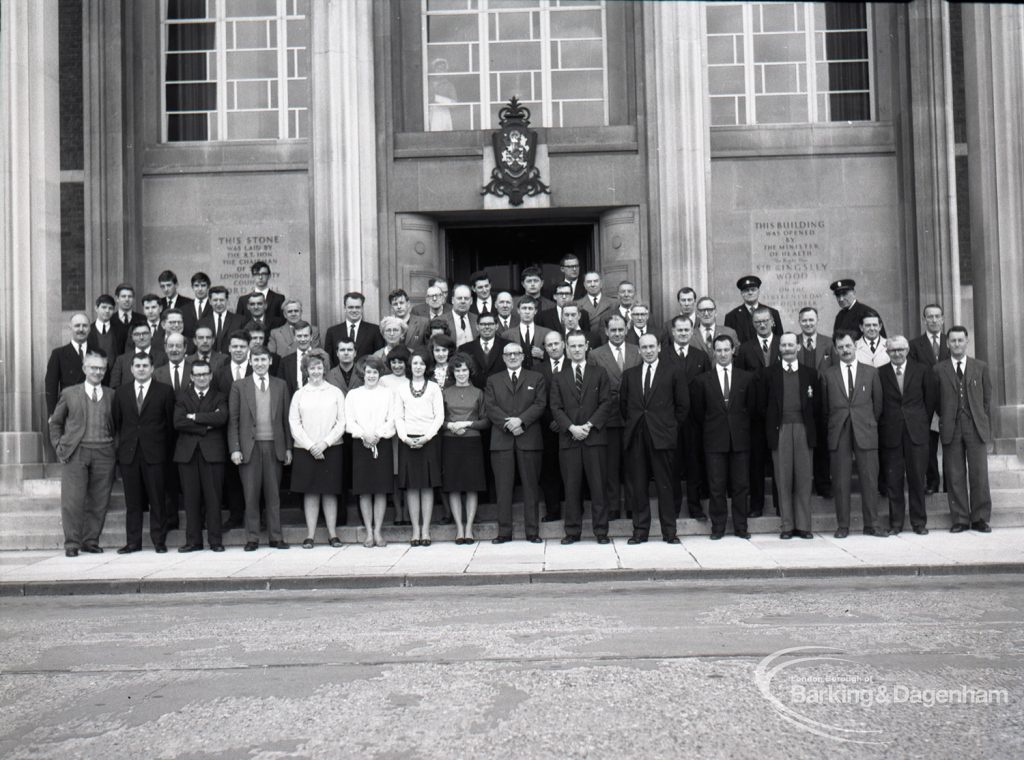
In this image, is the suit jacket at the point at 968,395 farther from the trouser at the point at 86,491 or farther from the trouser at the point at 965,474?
the trouser at the point at 86,491

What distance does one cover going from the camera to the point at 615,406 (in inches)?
470

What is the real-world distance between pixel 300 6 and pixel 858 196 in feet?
30.1

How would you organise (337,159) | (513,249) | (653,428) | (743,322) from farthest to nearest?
1. (513,249)
2. (337,159)
3. (743,322)
4. (653,428)

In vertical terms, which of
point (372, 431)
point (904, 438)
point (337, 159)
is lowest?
point (904, 438)

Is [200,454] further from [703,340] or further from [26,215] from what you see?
[703,340]

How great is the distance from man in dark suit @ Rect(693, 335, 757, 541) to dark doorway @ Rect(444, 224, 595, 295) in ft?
20.3

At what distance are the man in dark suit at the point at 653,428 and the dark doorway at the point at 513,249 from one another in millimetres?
6138

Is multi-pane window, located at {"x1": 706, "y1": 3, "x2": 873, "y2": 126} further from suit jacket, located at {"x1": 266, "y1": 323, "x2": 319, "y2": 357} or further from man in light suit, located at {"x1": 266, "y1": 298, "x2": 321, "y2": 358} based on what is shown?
suit jacket, located at {"x1": 266, "y1": 323, "x2": 319, "y2": 357}

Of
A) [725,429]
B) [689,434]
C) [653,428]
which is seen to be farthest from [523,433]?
[725,429]

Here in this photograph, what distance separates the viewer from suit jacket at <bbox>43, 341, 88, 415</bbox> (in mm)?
12930

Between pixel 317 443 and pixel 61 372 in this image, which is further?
pixel 61 372

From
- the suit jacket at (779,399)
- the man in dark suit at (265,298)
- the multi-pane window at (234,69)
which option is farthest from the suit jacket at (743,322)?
the multi-pane window at (234,69)

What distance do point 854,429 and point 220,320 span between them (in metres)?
7.52

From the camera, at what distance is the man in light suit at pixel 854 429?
11.9 m
